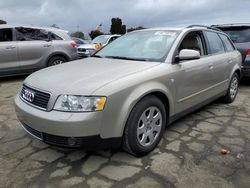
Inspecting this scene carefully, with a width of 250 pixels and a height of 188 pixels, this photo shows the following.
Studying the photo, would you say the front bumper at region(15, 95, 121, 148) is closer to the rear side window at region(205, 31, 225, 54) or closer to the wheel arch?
the wheel arch

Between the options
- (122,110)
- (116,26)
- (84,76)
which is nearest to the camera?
(122,110)

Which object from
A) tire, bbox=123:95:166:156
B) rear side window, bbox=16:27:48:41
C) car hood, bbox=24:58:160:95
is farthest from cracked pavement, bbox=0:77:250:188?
rear side window, bbox=16:27:48:41

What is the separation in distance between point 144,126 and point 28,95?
1382mm

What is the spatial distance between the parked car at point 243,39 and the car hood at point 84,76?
413 centimetres

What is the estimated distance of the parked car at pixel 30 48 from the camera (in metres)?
7.01

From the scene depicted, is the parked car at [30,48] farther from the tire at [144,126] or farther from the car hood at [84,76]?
the tire at [144,126]

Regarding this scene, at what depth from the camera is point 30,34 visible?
24.4 feet

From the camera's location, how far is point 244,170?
2.74m

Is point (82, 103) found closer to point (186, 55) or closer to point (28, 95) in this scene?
point (28, 95)

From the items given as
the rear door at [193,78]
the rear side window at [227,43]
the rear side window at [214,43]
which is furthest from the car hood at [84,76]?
the rear side window at [227,43]

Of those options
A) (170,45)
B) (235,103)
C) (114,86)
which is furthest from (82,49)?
(114,86)

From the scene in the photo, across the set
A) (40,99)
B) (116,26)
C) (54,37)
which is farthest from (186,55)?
(116,26)

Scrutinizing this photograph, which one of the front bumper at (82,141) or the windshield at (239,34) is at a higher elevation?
the windshield at (239,34)

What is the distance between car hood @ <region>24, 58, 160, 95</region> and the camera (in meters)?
2.56
